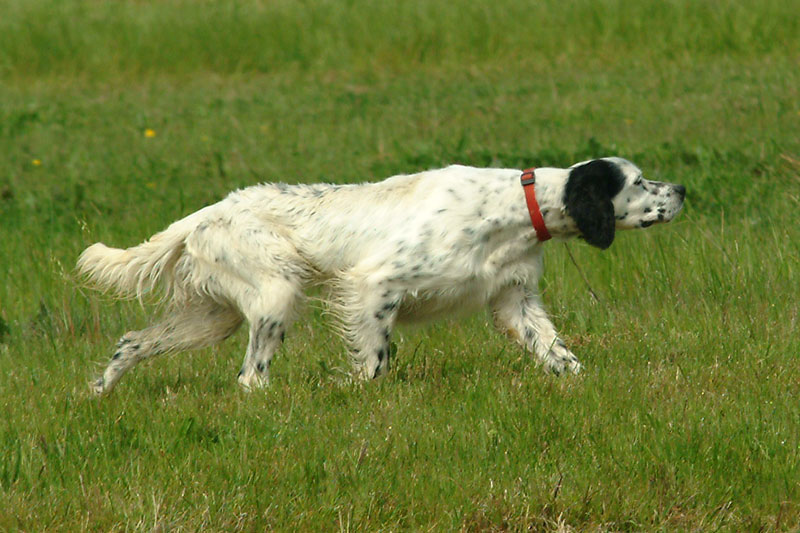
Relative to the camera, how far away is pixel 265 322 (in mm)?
5758

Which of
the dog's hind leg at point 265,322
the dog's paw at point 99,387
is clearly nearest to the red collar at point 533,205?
the dog's hind leg at point 265,322

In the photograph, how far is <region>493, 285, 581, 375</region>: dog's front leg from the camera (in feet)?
19.1

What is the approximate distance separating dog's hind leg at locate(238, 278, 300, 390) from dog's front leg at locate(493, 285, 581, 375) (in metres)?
1.04

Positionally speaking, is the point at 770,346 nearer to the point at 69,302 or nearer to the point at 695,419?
the point at 695,419

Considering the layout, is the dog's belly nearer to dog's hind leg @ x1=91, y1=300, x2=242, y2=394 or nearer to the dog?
the dog

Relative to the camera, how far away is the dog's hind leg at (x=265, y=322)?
5.76 m

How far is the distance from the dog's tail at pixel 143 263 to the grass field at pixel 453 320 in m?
0.46

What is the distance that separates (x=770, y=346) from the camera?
5746 millimetres

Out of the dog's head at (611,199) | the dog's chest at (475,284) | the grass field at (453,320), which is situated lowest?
the grass field at (453,320)

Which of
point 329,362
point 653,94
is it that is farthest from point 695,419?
point 653,94

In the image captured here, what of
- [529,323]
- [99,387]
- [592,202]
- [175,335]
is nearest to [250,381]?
[175,335]

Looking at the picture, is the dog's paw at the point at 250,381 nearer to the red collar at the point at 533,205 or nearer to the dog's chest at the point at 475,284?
the dog's chest at the point at 475,284

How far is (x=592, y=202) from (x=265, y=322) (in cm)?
168

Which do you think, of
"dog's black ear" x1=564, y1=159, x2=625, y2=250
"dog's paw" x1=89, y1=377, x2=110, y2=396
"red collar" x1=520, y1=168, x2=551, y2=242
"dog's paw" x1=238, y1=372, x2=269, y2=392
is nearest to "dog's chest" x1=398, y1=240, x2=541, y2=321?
"red collar" x1=520, y1=168, x2=551, y2=242
